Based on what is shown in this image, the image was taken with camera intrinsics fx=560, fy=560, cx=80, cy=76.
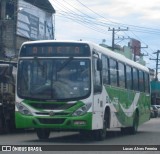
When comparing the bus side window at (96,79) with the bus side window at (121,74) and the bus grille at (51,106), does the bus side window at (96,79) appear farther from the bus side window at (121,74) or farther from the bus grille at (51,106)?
the bus side window at (121,74)

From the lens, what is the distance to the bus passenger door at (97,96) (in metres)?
17.6

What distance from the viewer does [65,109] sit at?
1720 cm

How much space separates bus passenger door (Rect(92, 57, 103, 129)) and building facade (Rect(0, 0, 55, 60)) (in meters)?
23.4

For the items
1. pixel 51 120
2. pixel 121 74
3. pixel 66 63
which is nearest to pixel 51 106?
pixel 51 120

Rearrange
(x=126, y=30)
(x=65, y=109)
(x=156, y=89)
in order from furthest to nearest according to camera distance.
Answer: (x=156, y=89) → (x=126, y=30) → (x=65, y=109)

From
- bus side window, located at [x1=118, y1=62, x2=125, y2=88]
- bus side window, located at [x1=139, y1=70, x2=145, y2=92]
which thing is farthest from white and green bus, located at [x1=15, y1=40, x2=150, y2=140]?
bus side window, located at [x1=139, y1=70, x2=145, y2=92]

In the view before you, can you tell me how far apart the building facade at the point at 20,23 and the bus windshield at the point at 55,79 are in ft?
76.5

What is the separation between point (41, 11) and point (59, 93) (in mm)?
34739

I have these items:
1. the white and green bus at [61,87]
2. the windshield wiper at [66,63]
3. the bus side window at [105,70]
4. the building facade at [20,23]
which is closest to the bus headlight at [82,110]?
the white and green bus at [61,87]

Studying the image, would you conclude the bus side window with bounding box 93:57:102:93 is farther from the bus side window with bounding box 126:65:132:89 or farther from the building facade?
the building facade

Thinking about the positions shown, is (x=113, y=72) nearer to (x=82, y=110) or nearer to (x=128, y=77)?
(x=128, y=77)

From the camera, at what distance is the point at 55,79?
17.4 meters

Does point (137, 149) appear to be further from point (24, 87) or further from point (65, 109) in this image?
point (24, 87)

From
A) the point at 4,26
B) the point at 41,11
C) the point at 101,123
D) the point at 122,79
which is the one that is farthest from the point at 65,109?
the point at 41,11
